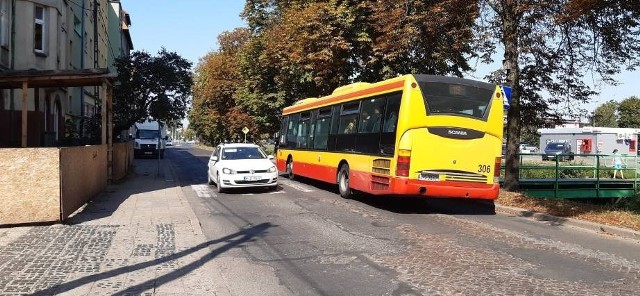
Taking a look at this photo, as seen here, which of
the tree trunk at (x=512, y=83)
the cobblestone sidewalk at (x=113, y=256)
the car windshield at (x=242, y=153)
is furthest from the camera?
the car windshield at (x=242, y=153)

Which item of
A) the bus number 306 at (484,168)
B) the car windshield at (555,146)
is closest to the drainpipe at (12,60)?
the bus number 306 at (484,168)

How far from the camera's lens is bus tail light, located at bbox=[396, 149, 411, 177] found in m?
11.2

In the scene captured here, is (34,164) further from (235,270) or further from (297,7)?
(297,7)

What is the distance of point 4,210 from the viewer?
880 centimetres

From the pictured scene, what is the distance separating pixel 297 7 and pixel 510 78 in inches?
612

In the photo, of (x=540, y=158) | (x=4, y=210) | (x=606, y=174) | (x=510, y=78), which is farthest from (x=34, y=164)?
(x=606, y=174)

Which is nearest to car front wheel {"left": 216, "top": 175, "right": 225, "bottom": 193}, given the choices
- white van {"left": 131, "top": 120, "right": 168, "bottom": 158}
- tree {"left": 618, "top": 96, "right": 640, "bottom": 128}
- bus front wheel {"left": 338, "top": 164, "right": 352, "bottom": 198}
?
bus front wheel {"left": 338, "top": 164, "right": 352, "bottom": 198}

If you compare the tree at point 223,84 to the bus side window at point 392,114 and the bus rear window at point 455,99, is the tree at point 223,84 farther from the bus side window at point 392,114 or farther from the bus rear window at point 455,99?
the bus rear window at point 455,99

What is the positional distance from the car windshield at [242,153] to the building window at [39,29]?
9413 millimetres

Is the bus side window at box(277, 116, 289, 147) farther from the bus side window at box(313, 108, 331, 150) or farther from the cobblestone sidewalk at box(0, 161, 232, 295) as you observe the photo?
the cobblestone sidewalk at box(0, 161, 232, 295)

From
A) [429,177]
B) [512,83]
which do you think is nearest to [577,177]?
[512,83]

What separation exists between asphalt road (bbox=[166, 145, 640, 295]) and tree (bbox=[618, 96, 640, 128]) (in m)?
86.9

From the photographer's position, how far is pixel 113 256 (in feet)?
23.2

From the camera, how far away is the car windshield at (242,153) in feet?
53.9
